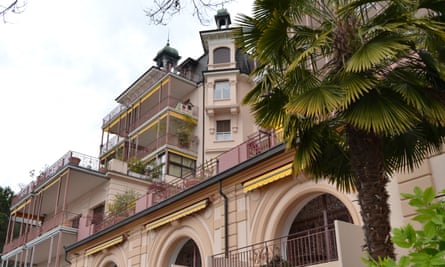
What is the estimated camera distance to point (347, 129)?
8.16 metres

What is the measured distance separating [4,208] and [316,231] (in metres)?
43.3

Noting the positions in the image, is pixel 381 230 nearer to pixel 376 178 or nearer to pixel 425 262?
pixel 376 178

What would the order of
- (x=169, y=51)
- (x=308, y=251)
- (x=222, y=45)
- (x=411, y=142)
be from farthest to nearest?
1. (x=169, y=51)
2. (x=222, y=45)
3. (x=308, y=251)
4. (x=411, y=142)

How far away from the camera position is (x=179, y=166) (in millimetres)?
31828

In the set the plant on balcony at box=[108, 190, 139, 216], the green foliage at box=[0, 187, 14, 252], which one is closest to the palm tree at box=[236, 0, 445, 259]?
the plant on balcony at box=[108, 190, 139, 216]

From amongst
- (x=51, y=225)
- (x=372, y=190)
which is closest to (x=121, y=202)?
(x=51, y=225)

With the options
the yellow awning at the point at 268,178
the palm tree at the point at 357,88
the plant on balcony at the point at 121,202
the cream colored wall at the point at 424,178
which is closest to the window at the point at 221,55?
the plant on balcony at the point at 121,202

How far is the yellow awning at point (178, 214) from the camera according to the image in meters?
16.4

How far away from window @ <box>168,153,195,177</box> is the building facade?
0.09 m

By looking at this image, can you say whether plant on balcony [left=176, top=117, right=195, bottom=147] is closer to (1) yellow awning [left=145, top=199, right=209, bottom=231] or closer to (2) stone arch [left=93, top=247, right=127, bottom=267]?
(2) stone arch [left=93, top=247, right=127, bottom=267]

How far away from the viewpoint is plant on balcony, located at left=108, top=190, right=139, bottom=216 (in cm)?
2428

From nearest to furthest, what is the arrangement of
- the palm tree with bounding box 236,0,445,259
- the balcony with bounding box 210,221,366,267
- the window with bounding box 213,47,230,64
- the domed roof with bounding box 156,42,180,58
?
the palm tree with bounding box 236,0,445,259, the balcony with bounding box 210,221,366,267, the window with bounding box 213,47,230,64, the domed roof with bounding box 156,42,180,58

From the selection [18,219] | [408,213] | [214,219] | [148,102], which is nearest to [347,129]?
[408,213]

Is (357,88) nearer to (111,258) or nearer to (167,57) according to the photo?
(111,258)
